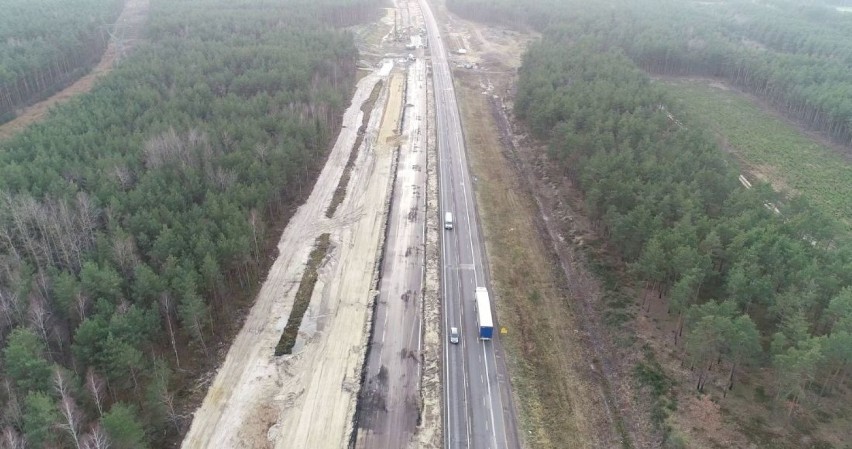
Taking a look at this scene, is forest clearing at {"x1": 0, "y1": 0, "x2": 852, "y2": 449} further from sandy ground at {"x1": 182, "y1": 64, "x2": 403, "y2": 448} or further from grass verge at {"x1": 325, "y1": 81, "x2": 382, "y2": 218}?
grass verge at {"x1": 325, "y1": 81, "x2": 382, "y2": 218}

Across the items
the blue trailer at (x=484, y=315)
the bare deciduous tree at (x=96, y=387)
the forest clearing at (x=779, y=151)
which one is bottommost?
the blue trailer at (x=484, y=315)

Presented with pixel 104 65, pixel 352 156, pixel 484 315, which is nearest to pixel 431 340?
pixel 484 315

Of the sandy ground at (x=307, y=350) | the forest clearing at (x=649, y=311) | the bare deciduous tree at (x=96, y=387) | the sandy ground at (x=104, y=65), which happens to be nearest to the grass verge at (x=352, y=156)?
the sandy ground at (x=307, y=350)

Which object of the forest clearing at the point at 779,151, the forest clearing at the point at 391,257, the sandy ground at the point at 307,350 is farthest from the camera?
the forest clearing at the point at 779,151

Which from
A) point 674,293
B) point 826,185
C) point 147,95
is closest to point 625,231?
point 674,293

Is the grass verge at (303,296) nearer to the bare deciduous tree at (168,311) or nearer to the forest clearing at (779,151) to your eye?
the bare deciduous tree at (168,311)

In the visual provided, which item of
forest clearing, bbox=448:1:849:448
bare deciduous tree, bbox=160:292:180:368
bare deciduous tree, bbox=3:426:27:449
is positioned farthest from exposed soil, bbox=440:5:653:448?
bare deciduous tree, bbox=3:426:27:449
